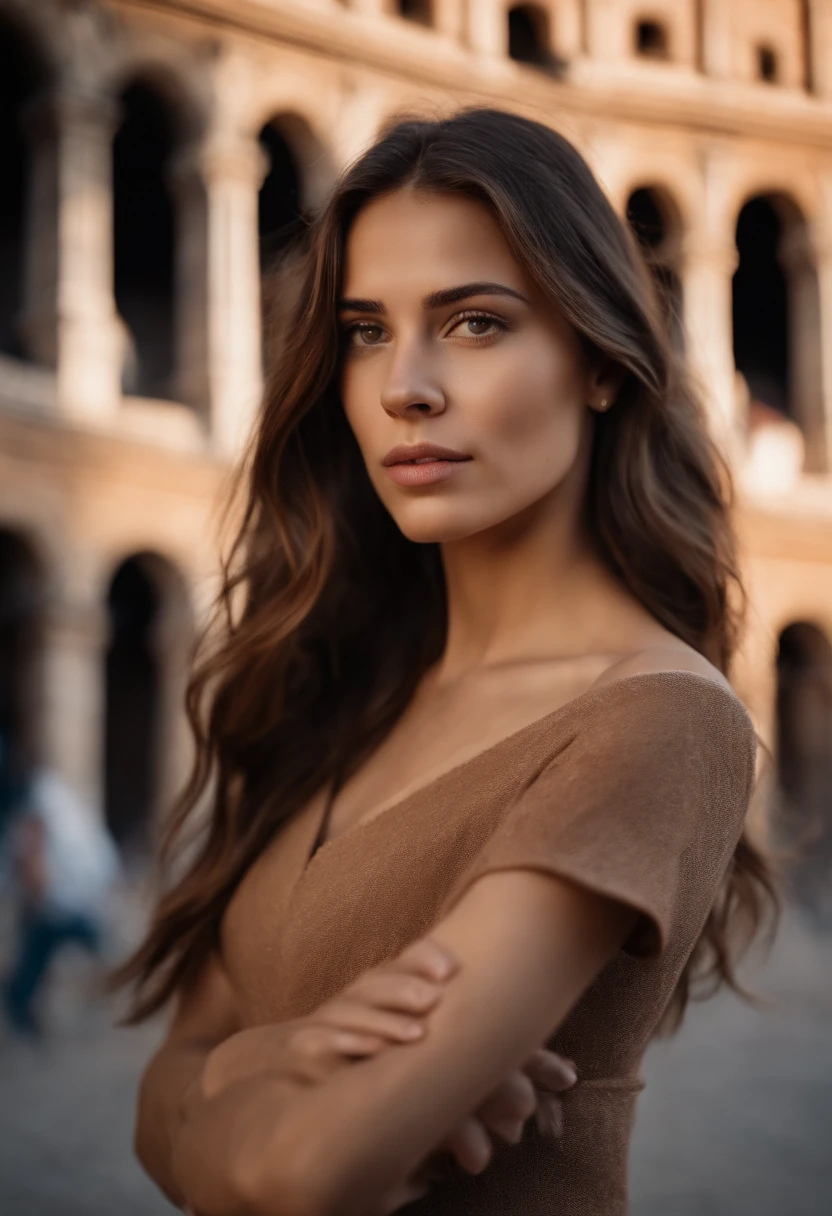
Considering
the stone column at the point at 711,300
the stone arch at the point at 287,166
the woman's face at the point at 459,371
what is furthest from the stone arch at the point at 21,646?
the woman's face at the point at 459,371

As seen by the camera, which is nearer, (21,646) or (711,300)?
(21,646)

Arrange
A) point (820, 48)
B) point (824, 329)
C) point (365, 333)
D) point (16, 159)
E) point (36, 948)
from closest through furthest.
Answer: point (365, 333)
point (36, 948)
point (16, 159)
point (820, 48)
point (824, 329)

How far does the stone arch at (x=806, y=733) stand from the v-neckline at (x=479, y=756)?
38.9ft

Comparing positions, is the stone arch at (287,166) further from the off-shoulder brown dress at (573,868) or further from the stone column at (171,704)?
the off-shoulder brown dress at (573,868)

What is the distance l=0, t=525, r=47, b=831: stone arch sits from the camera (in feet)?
39.6

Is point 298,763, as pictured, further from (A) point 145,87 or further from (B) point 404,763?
(A) point 145,87

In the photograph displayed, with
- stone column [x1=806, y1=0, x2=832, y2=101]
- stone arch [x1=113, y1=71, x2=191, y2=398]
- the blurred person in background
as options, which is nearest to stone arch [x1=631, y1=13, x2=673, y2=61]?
stone column [x1=806, y1=0, x2=832, y2=101]

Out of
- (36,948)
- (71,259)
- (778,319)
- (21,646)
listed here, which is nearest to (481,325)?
(36,948)

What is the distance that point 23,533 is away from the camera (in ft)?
40.6

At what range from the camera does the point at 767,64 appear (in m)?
14.6

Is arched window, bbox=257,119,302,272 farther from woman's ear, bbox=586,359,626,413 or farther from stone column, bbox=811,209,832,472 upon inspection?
woman's ear, bbox=586,359,626,413

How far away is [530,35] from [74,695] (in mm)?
7743

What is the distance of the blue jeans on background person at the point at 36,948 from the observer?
7727 mm

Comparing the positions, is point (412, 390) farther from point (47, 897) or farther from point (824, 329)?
point (824, 329)
